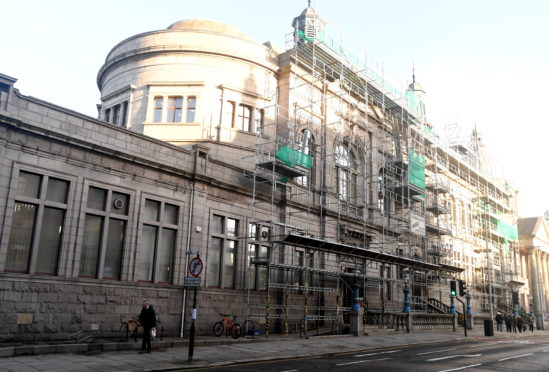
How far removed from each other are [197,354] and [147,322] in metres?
1.97

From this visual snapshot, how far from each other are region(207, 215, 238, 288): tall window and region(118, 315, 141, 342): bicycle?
4.97 meters

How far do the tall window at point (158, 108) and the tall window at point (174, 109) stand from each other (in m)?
0.48

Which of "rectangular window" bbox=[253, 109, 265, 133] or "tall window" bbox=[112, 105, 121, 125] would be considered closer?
"rectangular window" bbox=[253, 109, 265, 133]

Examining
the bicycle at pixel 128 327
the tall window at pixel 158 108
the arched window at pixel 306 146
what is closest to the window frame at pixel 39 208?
the bicycle at pixel 128 327

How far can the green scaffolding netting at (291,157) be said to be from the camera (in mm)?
26297

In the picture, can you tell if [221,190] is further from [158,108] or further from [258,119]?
[158,108]

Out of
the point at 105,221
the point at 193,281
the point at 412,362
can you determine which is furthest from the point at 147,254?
the point at 412,362

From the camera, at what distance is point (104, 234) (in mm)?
19656

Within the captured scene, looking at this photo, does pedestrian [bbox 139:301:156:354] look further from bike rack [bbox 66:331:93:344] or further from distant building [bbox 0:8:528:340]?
distant building [bbox 0:8:528:340]

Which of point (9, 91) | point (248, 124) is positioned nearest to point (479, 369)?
point (9, 91)

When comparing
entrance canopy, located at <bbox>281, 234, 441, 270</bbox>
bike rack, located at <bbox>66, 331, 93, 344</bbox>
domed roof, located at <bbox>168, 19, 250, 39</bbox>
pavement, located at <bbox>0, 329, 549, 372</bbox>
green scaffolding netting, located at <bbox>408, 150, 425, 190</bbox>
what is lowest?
pavement, located at <bbox>0, 329, 549, 372</bbox>

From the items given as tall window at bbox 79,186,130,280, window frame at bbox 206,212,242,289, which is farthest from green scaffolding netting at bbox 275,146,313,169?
tall window at bbox 79,186,130,280

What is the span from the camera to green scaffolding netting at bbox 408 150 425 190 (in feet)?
127

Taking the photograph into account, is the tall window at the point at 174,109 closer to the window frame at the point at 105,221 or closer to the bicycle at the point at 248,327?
the window frame at the point at 105,221
